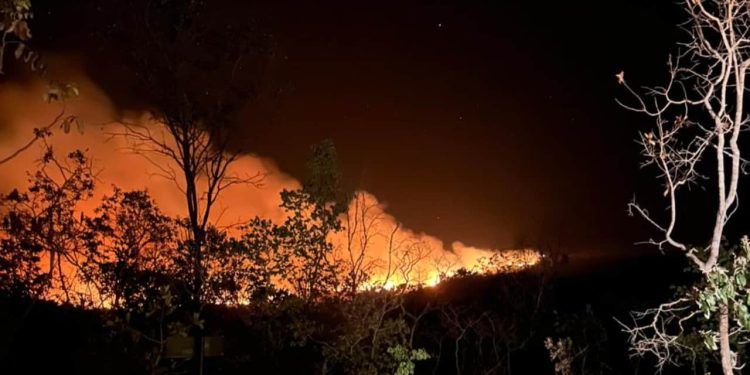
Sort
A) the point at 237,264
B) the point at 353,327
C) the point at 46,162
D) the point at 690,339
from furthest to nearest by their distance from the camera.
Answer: the point at 46,162, the point at 237,264, the point at 353,327, the point at 690,339

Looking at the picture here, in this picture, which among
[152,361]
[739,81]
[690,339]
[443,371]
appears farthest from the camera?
[443,371]

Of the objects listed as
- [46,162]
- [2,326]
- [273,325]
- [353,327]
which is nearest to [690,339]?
[353,327]

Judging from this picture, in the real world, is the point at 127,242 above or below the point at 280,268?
above

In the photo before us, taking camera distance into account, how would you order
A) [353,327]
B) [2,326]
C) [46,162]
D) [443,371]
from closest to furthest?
[353,327] < [2,326] < [46,162] < [443,371]

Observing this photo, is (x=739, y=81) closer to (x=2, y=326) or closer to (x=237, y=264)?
(x=237, y=264)

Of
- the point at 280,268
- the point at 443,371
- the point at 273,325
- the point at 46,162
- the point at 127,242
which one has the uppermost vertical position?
the point at 46,162

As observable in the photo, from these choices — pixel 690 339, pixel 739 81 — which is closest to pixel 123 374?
pixel 690 339

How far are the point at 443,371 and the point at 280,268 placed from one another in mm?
9312

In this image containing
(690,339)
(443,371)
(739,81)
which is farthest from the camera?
(443,371)

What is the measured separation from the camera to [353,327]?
1157 cm

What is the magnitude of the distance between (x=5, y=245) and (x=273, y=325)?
20.6 feet

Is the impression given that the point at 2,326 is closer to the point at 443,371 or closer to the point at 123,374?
the point at 123,374

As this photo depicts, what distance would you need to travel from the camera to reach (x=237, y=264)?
14.0 metres

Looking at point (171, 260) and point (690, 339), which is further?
point (171, 260)
